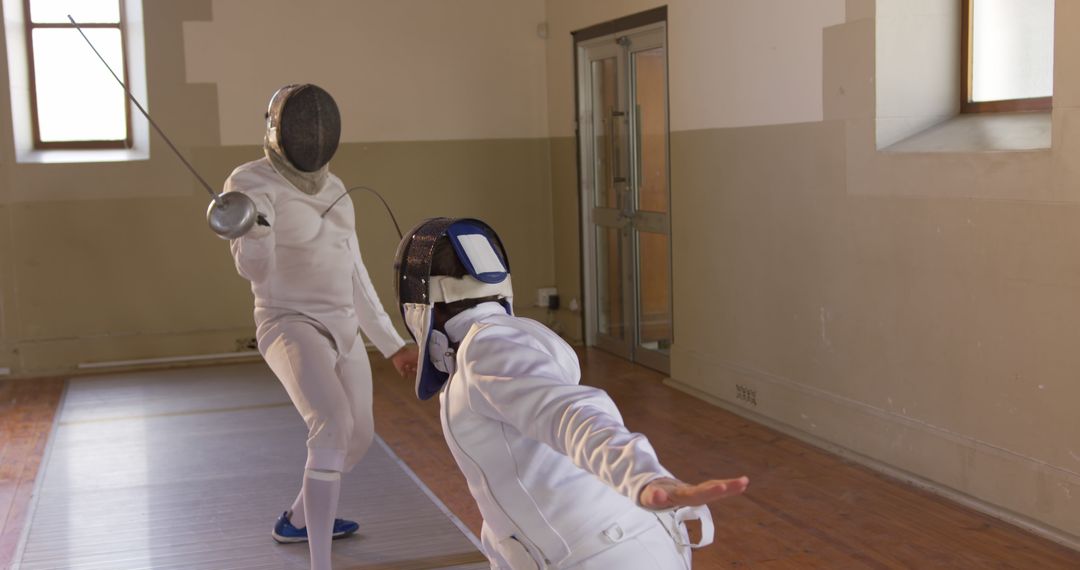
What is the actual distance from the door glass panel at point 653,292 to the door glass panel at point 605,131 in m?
0.44

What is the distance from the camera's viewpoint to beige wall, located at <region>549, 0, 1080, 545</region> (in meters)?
3.32

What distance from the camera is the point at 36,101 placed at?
6723 millimetres

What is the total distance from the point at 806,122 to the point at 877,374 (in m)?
1.09

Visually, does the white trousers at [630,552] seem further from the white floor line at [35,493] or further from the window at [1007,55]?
the window at [1007,55]

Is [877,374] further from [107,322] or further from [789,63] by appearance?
[107,322]

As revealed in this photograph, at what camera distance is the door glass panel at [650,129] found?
5875 millimetres

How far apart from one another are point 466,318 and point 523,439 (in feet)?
0.86

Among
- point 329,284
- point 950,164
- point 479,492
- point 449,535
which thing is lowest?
point 449,535

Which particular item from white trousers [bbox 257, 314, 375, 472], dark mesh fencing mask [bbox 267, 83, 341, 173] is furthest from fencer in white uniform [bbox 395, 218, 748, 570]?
dark mesh fencing mask [bbox 267, 83, 341, 173]

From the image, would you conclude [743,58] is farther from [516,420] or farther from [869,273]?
[516,420]

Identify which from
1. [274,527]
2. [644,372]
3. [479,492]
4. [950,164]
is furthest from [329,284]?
[644,372]

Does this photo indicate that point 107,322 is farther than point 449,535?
Yes

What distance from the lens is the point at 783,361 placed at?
469 centimetres

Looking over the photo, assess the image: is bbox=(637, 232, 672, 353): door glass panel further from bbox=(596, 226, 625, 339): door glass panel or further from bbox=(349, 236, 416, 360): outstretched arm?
bbox=(349, 236, 416, 360): outstretched arm
